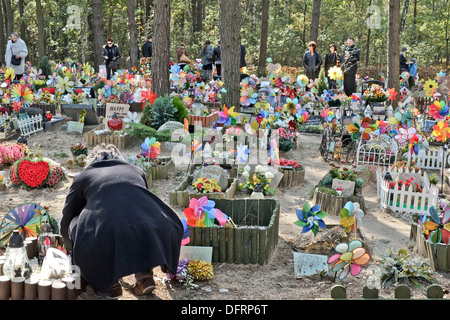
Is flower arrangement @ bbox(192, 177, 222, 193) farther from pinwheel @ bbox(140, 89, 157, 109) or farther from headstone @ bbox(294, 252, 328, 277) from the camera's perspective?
pinwheel @ bbox(140, 89, 157, 109)

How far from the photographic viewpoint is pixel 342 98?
45.9ft

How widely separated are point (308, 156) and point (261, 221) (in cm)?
457

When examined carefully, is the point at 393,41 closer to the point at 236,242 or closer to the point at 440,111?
the point at 440,111

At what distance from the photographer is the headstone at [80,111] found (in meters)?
12.7

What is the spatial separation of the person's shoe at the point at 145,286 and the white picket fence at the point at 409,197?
4.14 m

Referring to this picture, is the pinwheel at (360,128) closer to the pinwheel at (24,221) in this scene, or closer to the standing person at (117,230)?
the standing person at (117,230)

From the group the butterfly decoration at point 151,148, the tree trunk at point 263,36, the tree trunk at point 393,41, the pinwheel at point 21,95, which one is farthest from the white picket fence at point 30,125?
the tree trunk at point 263,36

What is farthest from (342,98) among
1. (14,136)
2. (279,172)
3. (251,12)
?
(251,12)

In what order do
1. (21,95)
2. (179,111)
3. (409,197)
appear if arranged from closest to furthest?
(409,197)
(179,111)
(21,95)

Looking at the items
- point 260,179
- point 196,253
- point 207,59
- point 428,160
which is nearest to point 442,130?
point 428,160

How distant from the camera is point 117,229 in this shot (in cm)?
445

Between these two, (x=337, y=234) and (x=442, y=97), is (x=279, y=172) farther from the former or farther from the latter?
(x=442, y=97)

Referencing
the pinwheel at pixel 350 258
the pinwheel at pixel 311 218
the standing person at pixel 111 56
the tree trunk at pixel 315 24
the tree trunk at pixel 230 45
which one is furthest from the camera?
the tree trunk at pixel 315 24

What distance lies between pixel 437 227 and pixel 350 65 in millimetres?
11229
